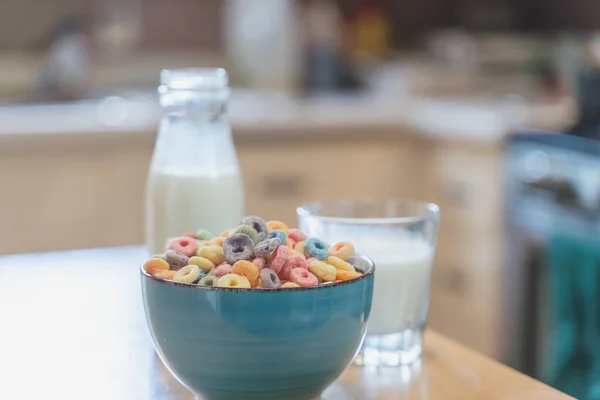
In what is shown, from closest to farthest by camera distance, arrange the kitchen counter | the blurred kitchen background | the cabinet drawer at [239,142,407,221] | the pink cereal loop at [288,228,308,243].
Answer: the pink cereal loop at [288,228,308,243] < the blurred kitchen background < the kitchen counter < the cabinet drawer at [239,142,407,221]

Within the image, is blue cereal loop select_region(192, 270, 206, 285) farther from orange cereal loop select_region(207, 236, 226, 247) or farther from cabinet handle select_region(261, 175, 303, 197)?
cabinet handle select_region(261, 175, 303, 197)

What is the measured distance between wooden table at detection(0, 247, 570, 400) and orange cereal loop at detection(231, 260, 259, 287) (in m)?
0.12

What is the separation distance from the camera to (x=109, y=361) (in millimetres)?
739

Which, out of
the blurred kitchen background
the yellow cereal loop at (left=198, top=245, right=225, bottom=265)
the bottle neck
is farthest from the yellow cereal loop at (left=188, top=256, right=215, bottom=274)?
the blurred kitchen background

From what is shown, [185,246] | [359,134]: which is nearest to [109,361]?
[185,246]

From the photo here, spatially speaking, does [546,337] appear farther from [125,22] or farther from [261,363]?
[125,22]

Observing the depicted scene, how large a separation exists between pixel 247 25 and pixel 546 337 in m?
1.49

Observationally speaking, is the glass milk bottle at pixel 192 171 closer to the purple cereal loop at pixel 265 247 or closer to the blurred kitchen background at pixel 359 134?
the purple cereal loop at pixel 265 247

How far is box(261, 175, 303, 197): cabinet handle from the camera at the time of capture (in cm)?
219

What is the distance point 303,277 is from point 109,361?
0.22m

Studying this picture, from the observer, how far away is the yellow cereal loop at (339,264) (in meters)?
0.64

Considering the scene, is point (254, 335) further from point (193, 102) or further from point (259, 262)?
point (193, 102)

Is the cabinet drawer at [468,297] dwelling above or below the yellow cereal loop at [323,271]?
below

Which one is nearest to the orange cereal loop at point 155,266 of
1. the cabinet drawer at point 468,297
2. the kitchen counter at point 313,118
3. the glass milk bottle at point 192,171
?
the glass milk bottle at point 192,171
